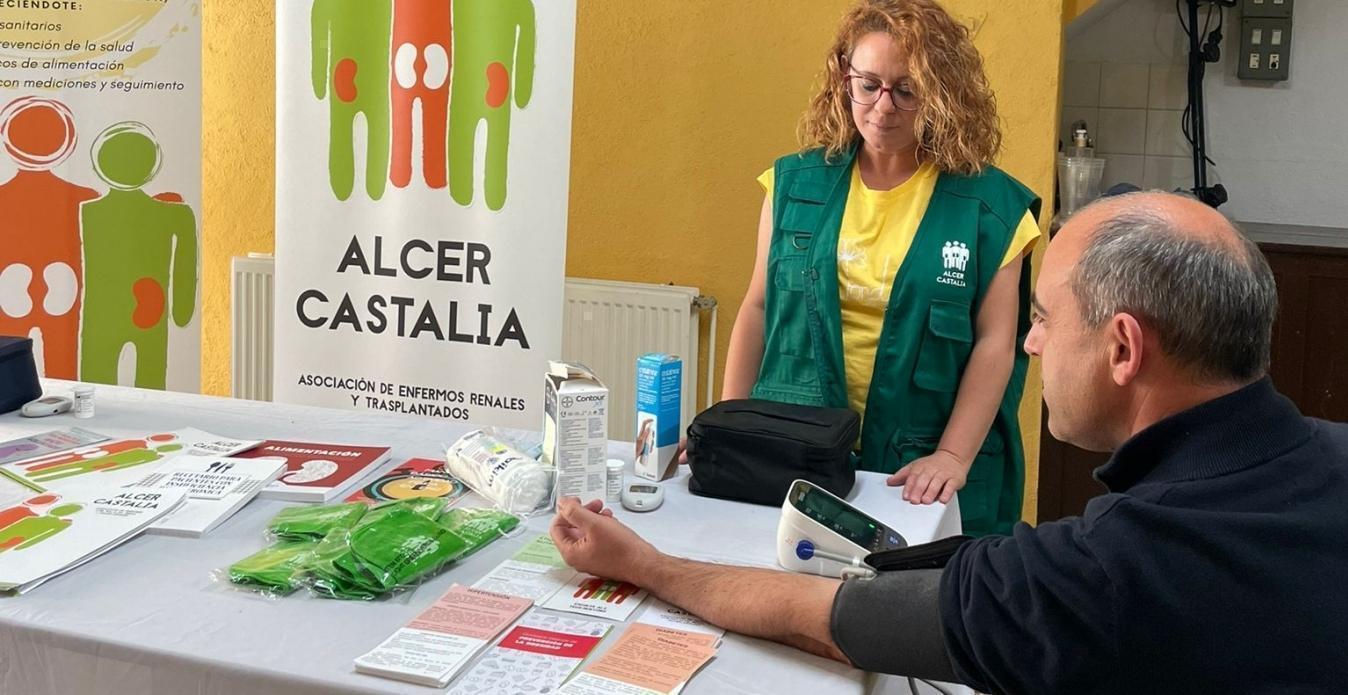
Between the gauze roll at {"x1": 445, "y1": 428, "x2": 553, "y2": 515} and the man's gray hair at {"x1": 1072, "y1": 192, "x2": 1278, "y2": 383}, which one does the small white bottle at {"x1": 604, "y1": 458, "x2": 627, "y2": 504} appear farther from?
the man's gray hair at {"x1": 1072, "y1": 192, "x2": 1278, "y2": 383}

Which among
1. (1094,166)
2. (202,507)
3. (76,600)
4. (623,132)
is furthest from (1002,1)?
(76,600)

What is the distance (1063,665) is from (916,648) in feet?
0.54

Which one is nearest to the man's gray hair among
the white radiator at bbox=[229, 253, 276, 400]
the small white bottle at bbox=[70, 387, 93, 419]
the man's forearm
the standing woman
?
the man's forearm

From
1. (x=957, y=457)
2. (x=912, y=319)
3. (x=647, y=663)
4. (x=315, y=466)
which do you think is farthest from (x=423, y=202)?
(x=647, y=663)

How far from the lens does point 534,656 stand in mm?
1315

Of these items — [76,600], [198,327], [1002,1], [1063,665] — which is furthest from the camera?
[198,327]

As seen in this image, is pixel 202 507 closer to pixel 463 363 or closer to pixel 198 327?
pixel 463 363

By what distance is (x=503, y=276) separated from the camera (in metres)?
2.79

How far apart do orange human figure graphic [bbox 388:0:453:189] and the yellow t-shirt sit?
3.73 feet

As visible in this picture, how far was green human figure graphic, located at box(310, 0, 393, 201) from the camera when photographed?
9.37 ft

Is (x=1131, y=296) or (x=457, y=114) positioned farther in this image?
(x=457, y=114)

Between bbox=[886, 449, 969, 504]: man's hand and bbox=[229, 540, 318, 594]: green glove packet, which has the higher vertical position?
bbox=[886, 449, 969, 504]: man's hand

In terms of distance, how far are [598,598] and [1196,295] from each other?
75 centimetres

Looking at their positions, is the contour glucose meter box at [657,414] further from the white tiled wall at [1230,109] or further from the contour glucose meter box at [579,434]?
the white tiled wall at [1230,109]
